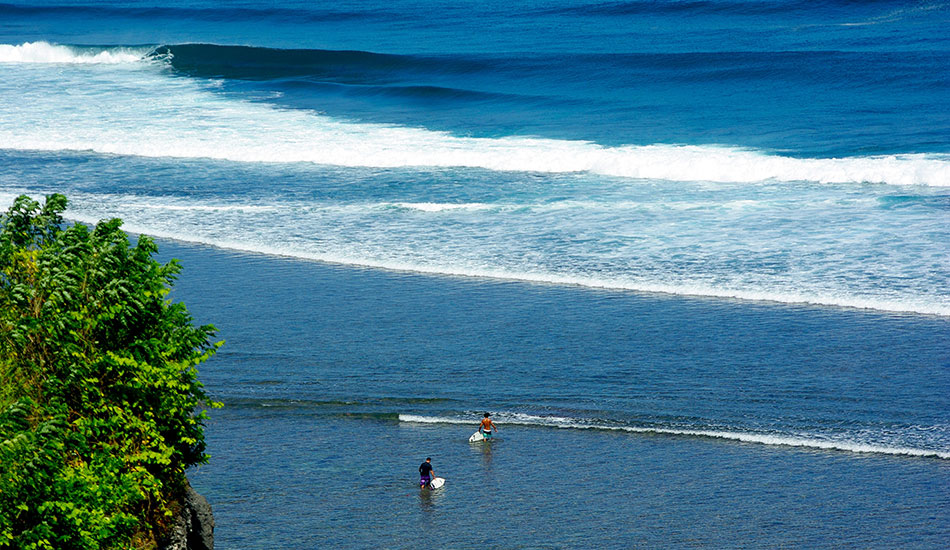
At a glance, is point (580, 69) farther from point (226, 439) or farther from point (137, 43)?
point (226, 439)

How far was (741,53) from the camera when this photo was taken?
54.6 m

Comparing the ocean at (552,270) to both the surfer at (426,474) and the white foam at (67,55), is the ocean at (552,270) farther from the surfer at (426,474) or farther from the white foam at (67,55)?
the white foam at (67,55)

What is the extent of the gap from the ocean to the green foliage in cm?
263

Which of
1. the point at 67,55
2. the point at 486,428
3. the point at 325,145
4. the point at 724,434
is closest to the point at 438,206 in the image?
the point at 325,145

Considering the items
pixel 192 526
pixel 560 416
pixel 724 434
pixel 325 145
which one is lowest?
pixel 192 526

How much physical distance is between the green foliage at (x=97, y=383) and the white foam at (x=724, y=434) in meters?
5.61

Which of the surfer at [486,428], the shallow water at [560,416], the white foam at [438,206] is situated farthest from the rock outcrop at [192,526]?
the white foam at [438,206]

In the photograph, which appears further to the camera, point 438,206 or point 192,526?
point 438,206

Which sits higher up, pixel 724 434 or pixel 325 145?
pixel 325 145

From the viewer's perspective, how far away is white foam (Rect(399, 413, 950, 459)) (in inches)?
659

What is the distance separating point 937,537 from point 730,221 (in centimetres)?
1665

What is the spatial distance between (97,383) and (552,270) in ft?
48.6

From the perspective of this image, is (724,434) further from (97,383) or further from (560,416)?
(97,383)

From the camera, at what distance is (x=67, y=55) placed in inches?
2370
